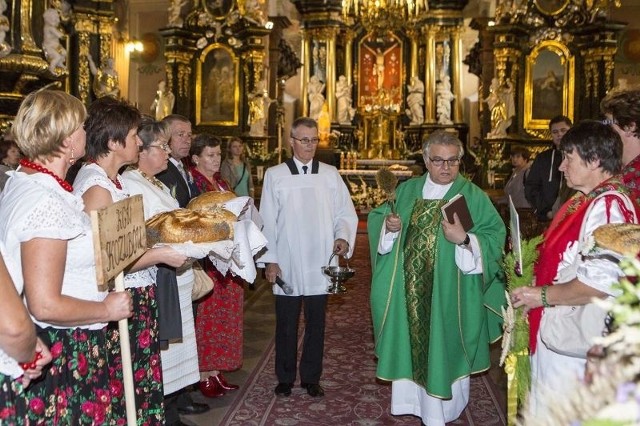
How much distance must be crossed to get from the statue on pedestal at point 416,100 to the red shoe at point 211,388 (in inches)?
696

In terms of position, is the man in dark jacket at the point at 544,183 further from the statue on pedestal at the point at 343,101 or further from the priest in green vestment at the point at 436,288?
the statue on pedestal at the point at 343,101

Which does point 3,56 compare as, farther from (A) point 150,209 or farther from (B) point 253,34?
(B) point 253,34

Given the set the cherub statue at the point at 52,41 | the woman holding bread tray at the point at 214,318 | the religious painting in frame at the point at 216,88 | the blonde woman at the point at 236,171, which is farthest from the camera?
the religious painting in frame at the point at 216,88

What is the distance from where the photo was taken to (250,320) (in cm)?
774

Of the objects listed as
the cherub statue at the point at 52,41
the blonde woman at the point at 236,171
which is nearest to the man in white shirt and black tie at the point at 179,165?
the blonde woman at the point at 236,171

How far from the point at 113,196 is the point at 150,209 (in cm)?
66

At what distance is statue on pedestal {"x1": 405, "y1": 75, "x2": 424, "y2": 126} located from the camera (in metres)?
22.0

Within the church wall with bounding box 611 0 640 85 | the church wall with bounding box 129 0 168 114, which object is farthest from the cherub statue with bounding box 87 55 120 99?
the church wall with bounding box 611 0 640 85

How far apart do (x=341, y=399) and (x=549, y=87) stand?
16.3 metres

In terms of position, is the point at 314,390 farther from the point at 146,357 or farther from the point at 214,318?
the point at 146,357

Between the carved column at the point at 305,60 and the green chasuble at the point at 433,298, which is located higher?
the carved column at the point at 305,60

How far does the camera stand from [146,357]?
3475mm

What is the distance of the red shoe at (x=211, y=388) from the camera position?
518 centimetres

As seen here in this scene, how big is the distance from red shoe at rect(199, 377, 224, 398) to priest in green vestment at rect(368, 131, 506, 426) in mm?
1390
